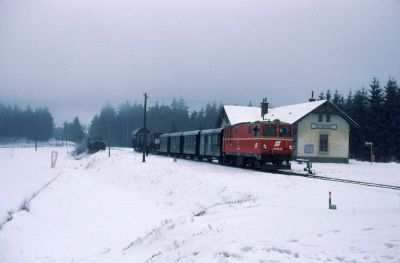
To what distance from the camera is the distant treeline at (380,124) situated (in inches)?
2009

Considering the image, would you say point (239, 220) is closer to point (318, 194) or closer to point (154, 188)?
point (318, 194)

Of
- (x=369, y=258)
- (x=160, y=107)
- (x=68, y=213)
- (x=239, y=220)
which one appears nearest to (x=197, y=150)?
(x=68, y=213)

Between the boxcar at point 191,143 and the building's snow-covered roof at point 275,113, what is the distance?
6599mm

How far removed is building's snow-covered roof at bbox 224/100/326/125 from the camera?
131 ft

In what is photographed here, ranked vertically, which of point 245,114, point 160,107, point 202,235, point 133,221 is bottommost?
point 133,221

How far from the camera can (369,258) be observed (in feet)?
20.4

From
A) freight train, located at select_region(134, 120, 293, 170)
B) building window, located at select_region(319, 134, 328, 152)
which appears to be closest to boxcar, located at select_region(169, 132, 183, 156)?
freight train, located at select_region(134, 120, 293, 170)

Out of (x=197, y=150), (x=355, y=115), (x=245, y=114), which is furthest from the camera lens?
(x=355, y=115)

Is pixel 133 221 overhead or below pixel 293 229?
below

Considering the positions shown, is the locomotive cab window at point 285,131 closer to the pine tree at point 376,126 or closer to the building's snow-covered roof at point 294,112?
the building's snow-covered roof at point 294,112

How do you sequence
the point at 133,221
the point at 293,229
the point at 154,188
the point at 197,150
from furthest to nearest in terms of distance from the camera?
the point at 197,150 → the point at 154,188 → the point at 133,221 → the point at 293,229

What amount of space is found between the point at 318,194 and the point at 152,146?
44.7m

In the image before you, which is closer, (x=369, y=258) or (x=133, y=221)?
(x=369, y=258)

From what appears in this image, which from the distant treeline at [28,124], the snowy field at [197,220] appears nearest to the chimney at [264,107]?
the snowy field at [197,220]
